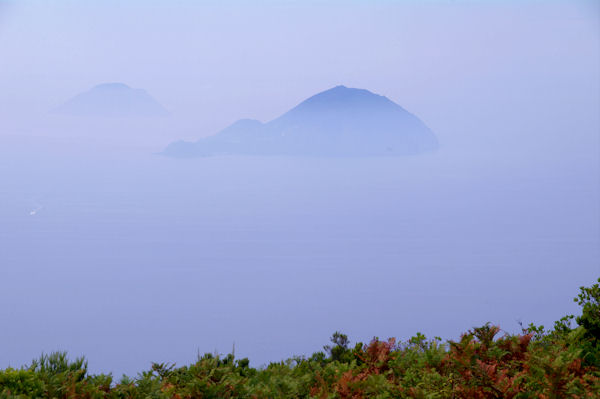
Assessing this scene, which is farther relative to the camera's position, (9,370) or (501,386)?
(9,370)

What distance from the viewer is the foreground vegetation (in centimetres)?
607

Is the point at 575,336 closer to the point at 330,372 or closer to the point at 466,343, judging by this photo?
the point at 466,343

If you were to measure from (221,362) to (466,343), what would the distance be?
3.17 metres

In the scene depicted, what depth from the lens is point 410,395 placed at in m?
6.14

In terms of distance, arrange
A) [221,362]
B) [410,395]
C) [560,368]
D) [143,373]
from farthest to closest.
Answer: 1. [221,362]
2. [143,373]
3. [410,395]
4. [560,368]

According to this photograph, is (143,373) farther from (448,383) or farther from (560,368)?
(560,368)

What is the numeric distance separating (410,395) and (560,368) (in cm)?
146

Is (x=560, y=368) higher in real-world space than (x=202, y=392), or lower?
higher

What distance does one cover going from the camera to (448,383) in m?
6.34

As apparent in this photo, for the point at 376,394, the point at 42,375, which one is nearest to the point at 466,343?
the point at 376,394

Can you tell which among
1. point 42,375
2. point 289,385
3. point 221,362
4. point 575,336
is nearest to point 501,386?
point 289,385

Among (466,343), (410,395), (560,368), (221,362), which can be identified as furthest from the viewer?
(221,362)

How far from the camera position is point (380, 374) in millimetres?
7273

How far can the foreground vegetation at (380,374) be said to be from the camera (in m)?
6.07
